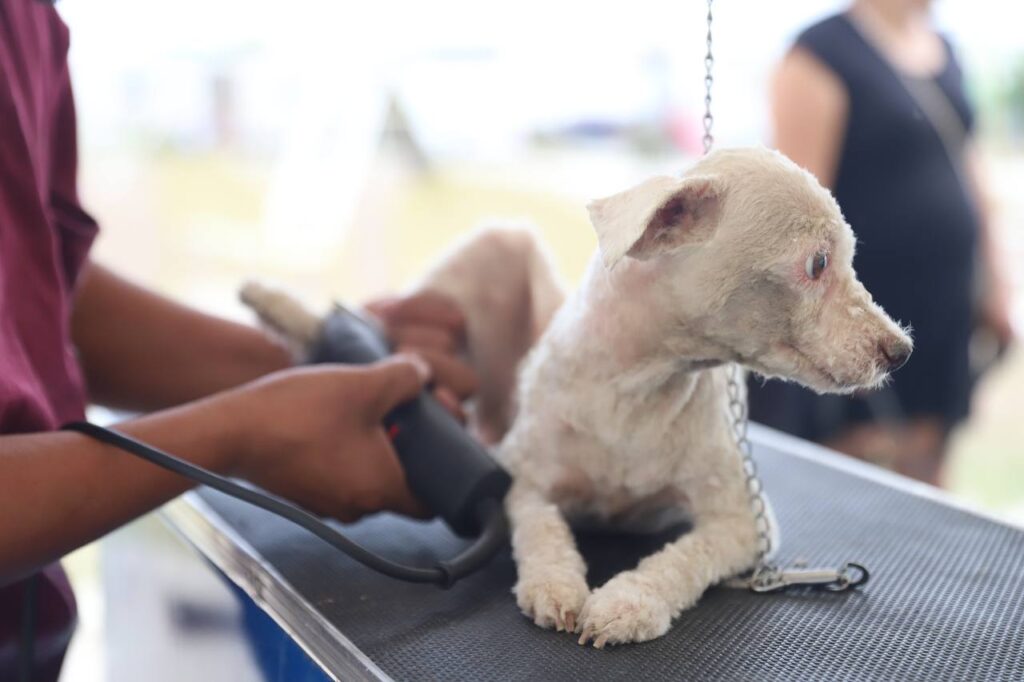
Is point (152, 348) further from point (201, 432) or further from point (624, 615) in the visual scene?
point (624, 615)

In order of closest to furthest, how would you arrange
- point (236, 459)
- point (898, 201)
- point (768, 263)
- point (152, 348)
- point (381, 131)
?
point (768, 263) → point (236, 459) → point (152, 348) → point (898, 201) → point (381, 131)

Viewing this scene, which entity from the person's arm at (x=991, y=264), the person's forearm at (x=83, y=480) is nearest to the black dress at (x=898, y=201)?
the person's arm at (x=991, y=264)

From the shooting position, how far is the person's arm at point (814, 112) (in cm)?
130

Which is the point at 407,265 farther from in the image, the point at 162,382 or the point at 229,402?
the point at 229,402

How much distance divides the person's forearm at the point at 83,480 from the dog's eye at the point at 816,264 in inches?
15.5

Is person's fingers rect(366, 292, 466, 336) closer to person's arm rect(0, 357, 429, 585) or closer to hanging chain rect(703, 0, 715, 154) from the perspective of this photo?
person's arm rect(0, 357, 429, 585)

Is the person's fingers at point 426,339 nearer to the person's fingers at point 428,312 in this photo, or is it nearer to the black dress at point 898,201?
the person's fingers at point 428,312

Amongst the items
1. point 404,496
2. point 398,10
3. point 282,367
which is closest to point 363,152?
point 398,10

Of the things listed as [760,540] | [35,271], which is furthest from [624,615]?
[35,271]

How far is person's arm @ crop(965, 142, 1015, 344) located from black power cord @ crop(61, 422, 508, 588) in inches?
44.1

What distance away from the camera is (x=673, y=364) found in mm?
631

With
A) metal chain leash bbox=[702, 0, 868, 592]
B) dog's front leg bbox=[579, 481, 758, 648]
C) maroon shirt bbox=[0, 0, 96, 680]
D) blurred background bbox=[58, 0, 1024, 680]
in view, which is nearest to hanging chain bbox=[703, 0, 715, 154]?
metal chain leash bbox=[702, 0, 868, 592]

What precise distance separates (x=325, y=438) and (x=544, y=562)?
184 mm

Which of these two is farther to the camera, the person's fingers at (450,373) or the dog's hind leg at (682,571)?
the person's fingers at (450,373)
